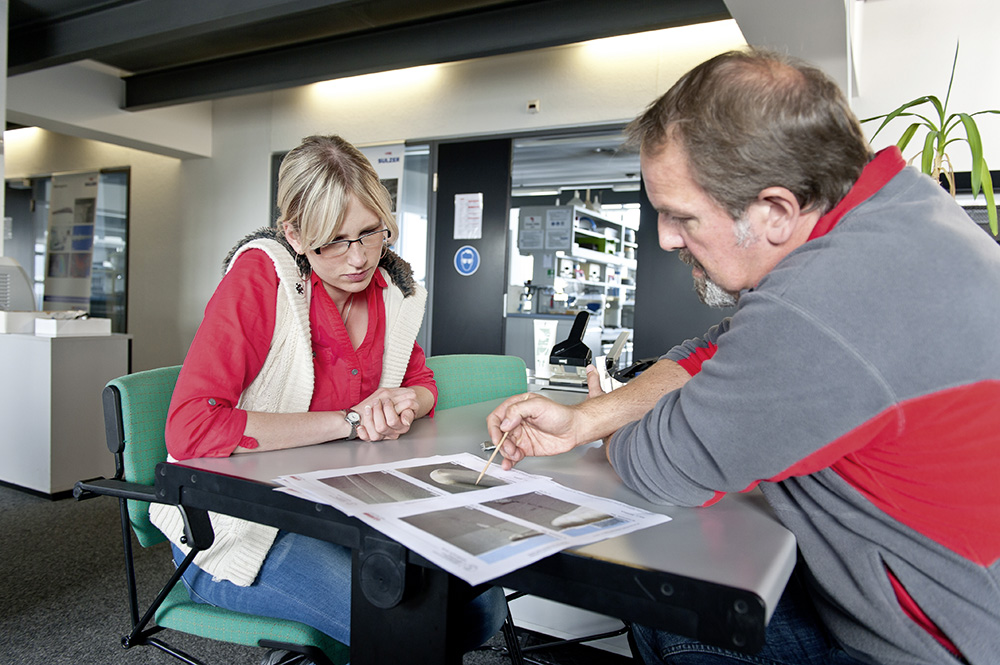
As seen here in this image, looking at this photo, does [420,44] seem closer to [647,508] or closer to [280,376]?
[280,376]

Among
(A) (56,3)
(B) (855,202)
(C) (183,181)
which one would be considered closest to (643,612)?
(B) (855,202)

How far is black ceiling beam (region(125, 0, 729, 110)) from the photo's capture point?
13.5ft

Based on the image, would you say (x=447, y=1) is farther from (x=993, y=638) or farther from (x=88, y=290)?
(x=88, y=290)

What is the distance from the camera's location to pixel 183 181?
7.01m

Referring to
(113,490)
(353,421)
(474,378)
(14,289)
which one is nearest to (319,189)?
(353,421)

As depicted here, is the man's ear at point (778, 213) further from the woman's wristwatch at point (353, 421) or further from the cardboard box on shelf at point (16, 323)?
the cardboard box on shelf at point (16, 323)

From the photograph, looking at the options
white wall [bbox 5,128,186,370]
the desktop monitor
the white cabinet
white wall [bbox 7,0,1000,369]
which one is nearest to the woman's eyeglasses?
white wall [bbox 7,0,1000,369]

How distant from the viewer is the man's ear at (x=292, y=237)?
4.82 ft

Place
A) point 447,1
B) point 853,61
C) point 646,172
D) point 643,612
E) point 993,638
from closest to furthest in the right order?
point 643,612 → point 993,638 → point 646,172 → point 853,61 → point 447,1

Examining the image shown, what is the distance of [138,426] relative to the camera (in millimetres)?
1326

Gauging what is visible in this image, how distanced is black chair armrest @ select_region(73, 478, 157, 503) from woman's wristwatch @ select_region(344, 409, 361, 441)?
34cm

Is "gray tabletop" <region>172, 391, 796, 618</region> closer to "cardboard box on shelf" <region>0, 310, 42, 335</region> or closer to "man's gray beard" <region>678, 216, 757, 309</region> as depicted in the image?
"man's gray beard" <region>678, 216, 757, 309</region>

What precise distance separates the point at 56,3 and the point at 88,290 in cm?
394

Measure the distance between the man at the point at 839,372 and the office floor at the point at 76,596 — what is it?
1.41 metres
